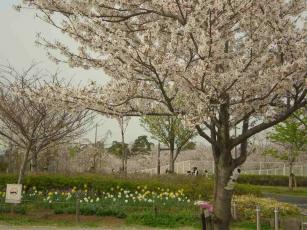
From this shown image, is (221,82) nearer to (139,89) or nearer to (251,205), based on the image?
(139,89)

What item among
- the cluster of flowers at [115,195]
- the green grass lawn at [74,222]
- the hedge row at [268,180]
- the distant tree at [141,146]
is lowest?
the green grass lawn at [74,222]

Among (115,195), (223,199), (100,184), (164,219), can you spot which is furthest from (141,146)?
(223,199)

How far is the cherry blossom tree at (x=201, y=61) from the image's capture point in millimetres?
6949

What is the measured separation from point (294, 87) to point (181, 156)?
4779 centimetres

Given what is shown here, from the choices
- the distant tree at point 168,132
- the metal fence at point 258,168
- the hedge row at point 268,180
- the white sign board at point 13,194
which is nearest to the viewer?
the white sign board at point 13,194

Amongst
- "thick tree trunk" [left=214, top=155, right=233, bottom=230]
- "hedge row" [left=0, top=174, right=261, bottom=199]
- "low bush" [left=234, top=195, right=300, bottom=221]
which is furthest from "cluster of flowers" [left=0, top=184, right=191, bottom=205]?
"thick tree trunk" [left=214, top=155, right=233, bottom=230]

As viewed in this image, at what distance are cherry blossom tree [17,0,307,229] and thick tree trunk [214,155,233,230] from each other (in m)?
0.02

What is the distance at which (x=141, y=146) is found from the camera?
45.1 meters

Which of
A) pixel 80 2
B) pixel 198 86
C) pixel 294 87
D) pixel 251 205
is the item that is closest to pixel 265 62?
pixel 294 87

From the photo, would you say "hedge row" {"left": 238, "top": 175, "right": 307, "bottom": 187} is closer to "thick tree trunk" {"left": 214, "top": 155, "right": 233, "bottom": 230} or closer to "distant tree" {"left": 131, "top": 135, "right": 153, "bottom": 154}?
"distant tree" {"left": 131, "top": 135, "right": 153, "bottom": 154}

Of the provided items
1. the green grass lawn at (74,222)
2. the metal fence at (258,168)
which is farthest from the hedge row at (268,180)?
the green grass lawn at (74,222)

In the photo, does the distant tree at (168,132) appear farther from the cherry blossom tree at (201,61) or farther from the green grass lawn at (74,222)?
the cherry blossom tree at (201,61)

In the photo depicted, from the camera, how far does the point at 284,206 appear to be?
50.2ft

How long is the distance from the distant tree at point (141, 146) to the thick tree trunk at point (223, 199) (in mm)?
36348
